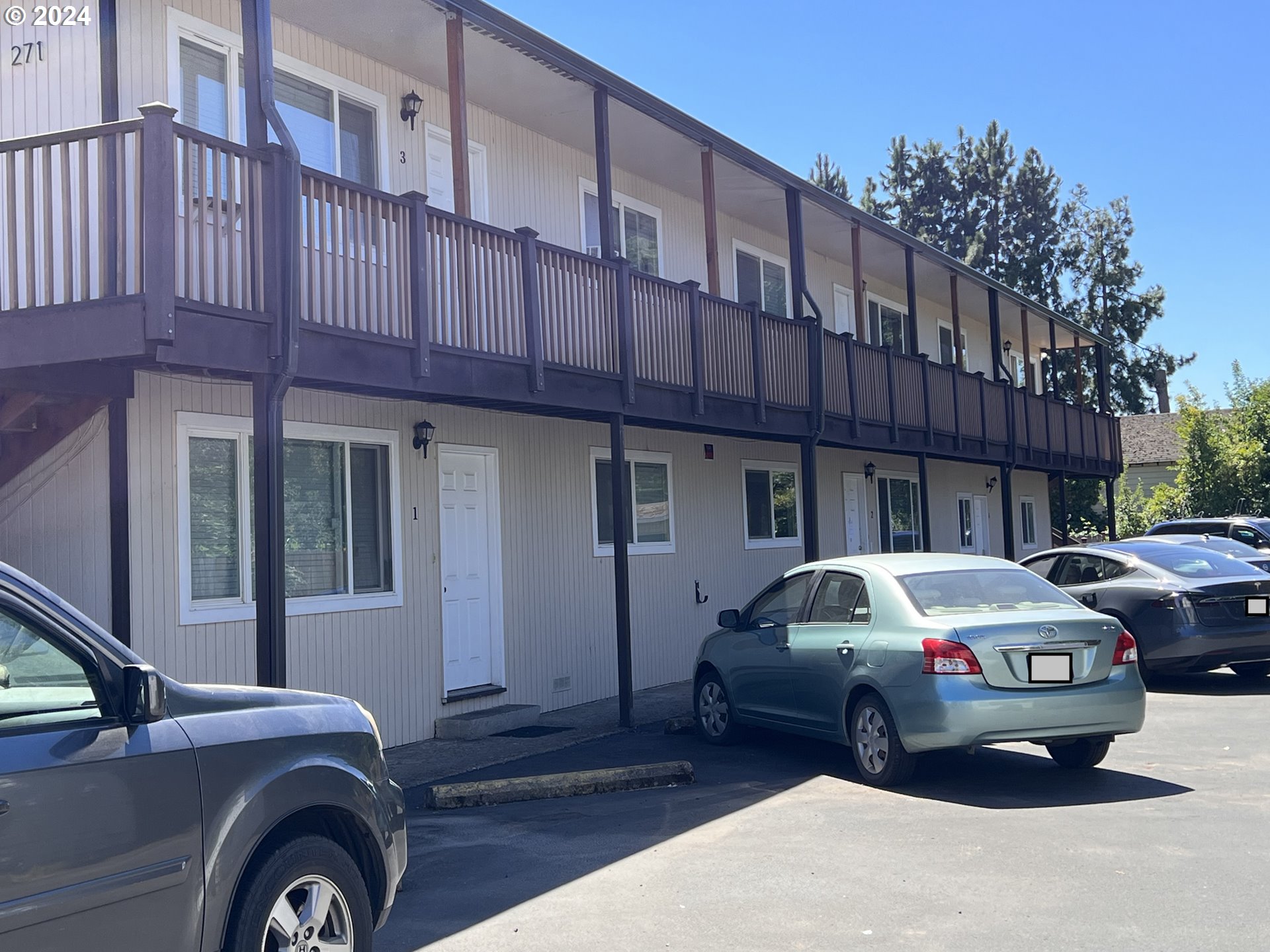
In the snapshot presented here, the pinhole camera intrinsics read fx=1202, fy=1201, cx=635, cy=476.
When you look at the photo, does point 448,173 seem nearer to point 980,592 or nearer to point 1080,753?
point 980,592

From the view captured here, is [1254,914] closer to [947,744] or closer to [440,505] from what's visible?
[947,744]

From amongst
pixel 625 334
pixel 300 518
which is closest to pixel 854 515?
pixel 625 334

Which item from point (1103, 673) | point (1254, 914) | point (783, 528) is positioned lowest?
point (1254, 914)

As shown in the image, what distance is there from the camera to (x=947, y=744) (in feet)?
23.9

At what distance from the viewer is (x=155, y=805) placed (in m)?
3.44

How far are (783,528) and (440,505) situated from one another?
7.44 metres

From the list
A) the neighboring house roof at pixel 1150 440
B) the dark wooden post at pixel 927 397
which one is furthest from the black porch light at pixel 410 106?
the neighboring house roof at pixel 1150 440

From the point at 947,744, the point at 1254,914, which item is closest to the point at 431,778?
the point at 947,744

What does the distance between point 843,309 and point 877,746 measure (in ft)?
46.2

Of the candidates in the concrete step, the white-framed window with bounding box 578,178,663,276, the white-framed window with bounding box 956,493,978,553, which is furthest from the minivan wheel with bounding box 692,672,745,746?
the white-framed window with bounding box 956,493,978,553

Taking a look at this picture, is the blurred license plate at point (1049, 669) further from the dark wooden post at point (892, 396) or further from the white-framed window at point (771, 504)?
the dark wooden post at point (892, 396)

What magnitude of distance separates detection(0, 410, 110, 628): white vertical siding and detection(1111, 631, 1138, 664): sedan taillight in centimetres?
668

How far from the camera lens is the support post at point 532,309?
32.4ft

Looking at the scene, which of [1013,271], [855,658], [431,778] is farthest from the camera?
[1013,271]
